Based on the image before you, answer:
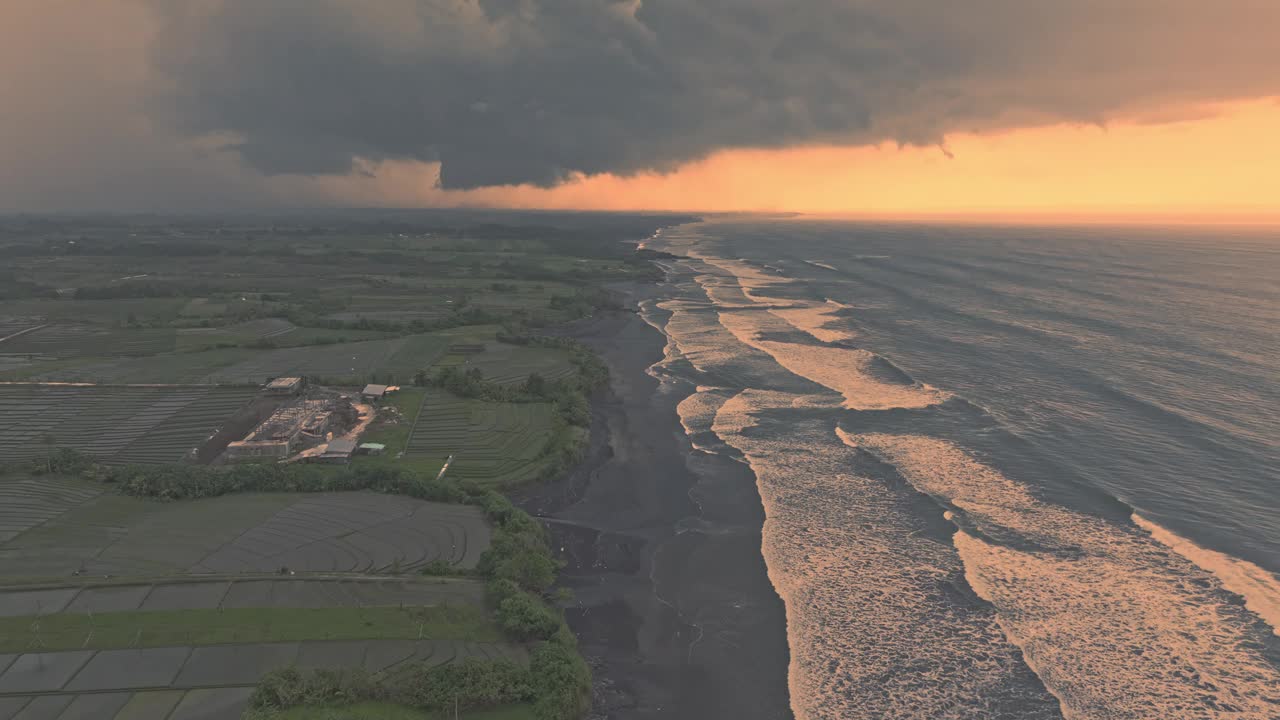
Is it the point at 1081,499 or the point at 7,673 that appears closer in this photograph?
the point at 7,673

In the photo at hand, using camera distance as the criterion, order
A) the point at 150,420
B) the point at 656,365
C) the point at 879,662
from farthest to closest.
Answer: the point at 656,365
the point at 150,420
the point at 879,662

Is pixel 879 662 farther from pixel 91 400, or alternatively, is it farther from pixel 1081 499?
pixel 91 400

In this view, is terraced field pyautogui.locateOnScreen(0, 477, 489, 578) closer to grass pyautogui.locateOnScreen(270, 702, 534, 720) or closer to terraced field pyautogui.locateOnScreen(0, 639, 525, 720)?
terraced field pyautogui.locateOnScreen(0, 639, 525, 720)

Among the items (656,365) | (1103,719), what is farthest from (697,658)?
(656,365)

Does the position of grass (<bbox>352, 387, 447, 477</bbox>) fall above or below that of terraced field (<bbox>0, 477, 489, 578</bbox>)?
above

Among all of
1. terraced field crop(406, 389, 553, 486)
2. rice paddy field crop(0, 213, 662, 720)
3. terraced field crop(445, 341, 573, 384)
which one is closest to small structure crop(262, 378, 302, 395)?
rice paddy field crop(0, 213, 662, 720)
